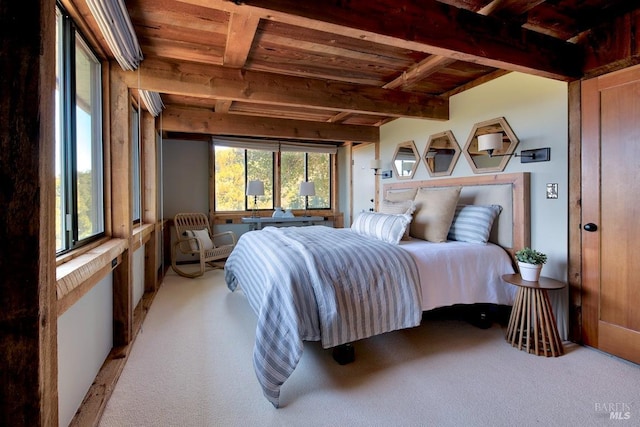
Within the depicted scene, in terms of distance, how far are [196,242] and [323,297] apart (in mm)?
3285

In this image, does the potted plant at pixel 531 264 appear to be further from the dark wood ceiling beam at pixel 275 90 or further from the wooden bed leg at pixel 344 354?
the dark wood ceiling beam at pixel 275 90

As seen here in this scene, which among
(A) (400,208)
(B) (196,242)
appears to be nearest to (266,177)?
(B) (196,242)

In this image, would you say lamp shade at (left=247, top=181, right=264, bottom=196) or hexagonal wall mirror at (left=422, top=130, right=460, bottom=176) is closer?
hexagonal wall mirror at (left=422, top=130, right=460, bottom=176)

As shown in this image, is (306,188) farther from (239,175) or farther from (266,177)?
(239,175)

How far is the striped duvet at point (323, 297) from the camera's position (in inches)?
70.6

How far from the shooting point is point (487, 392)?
1.81m

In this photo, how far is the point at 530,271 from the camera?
234 centimetres

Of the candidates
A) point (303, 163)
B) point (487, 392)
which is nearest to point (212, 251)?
point (303, 163)

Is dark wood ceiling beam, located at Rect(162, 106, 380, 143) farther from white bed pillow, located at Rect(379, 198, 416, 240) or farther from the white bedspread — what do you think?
the white bedspread

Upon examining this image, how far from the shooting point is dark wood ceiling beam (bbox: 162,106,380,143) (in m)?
4.12

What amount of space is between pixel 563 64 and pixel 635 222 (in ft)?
3.91

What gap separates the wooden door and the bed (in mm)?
480

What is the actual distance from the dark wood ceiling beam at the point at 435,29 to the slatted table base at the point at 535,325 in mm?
1611

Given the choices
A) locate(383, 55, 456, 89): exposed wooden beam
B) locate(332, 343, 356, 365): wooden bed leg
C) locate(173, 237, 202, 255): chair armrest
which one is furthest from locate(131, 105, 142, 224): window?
locate(383, 55, 456, 89): exposed wooden beam
